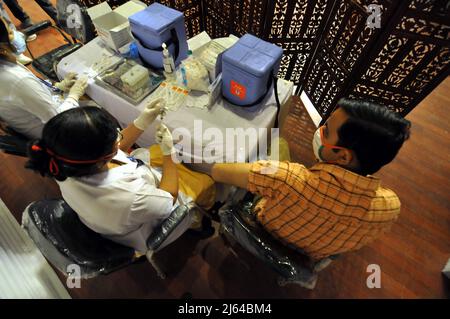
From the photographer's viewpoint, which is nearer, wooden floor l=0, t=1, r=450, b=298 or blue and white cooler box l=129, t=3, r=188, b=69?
blue and white cooler box l=129, t=3, r=188, b=69

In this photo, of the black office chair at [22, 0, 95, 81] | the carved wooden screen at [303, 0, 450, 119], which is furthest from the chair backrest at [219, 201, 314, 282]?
the black office chair at [22, 0, 95, 81]

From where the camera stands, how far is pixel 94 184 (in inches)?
38.8

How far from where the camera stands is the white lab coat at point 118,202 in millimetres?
998

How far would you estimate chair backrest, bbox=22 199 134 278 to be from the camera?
3.41ft

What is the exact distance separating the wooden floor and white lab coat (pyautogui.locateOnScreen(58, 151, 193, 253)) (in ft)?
2.42

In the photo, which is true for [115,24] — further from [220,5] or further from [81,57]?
[220,5]

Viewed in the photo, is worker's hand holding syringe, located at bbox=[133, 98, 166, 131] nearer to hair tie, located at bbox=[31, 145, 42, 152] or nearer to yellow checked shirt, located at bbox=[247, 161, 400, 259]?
hair tie, located at bbox=[31, 145, 42, 152]

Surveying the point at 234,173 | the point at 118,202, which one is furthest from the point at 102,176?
the point at 234,173

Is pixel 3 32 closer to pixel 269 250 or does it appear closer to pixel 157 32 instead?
pixel 157 32

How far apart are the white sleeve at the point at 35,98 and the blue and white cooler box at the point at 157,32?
0.67 meters

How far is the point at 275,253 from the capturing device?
43.1 inches

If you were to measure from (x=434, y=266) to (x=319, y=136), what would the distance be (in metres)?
1.63

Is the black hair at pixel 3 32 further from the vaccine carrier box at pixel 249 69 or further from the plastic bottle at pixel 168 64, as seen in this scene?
the vaccine carrier box at pixel 249 69
